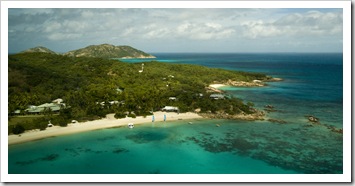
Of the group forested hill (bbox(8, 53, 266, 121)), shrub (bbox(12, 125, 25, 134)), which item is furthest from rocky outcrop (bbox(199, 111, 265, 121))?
shrub (bbox(12, 125, 25, 134))

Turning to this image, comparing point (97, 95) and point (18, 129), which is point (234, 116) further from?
point (18, 129)

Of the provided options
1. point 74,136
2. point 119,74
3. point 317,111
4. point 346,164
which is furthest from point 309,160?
point 119,74

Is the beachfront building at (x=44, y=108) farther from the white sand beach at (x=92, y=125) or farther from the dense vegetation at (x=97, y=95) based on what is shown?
the white sand beach at (x=92, y=125)

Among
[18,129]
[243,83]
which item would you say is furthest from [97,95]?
[243,83]

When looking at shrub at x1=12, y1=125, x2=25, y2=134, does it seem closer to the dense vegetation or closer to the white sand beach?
the white sand beach

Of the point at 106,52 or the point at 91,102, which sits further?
the point at 106,52

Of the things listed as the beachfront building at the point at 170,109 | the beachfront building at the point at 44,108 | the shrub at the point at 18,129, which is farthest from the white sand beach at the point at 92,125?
the beachfront building at the point at 44,108
